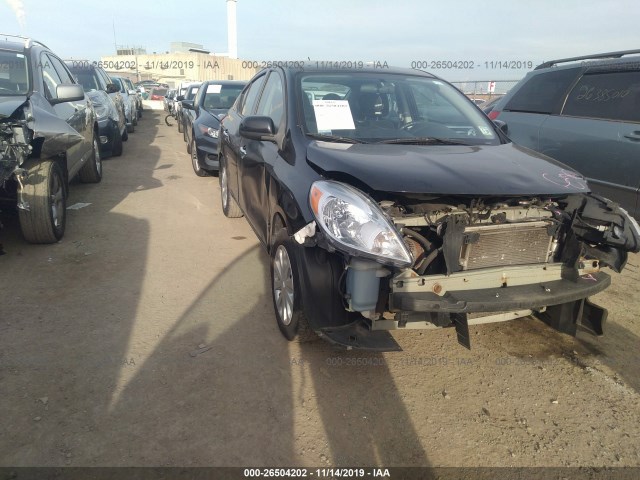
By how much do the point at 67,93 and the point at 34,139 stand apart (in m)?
0.94

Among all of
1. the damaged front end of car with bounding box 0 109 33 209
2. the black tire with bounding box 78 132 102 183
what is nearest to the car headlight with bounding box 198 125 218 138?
the black tire with bounding box 78 132 102 183

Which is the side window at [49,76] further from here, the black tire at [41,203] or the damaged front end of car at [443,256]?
the damaged front end of car at [443,256]

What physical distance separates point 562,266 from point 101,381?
2.73 metres

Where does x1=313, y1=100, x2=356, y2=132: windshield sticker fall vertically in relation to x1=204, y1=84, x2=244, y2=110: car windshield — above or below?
above

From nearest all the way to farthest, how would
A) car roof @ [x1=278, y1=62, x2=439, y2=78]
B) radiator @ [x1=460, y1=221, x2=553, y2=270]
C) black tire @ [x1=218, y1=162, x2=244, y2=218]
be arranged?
radiator @ [x1=460, y1=221, x2=553, y2=270] < car roof @ [x1=278, y1=62, x2=439, y2=78] < black tire @ [x1=218, y1=162, x2=244, y2=218]

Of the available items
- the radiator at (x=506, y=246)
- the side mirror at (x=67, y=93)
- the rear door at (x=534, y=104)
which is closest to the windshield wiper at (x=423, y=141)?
the radiator at (x=506, y=246)

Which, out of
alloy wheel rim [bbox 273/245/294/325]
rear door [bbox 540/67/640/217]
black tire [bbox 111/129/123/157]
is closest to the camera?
alloy wheel rim [bbox 273/245/294/325]

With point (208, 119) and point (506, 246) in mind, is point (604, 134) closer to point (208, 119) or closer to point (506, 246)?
point (506, 246)

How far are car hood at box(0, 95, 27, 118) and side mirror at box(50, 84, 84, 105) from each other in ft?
1.39

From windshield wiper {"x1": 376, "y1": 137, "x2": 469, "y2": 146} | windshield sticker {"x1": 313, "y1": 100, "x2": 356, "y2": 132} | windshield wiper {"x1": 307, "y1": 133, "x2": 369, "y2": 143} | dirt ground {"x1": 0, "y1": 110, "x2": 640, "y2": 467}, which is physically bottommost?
dirt ground {"x1": 0, "y1": 110, "x2": 640, "y2": 467}

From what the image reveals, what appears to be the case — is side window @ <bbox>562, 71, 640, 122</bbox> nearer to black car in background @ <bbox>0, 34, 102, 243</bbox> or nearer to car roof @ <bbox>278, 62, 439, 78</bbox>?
car roof @ <bbox>278, 62, 439, 78</bbox>

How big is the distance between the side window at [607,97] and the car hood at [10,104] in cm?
545

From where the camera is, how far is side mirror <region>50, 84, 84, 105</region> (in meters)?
4.67

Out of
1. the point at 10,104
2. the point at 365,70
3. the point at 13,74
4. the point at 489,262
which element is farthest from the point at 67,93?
the point at 489,262
